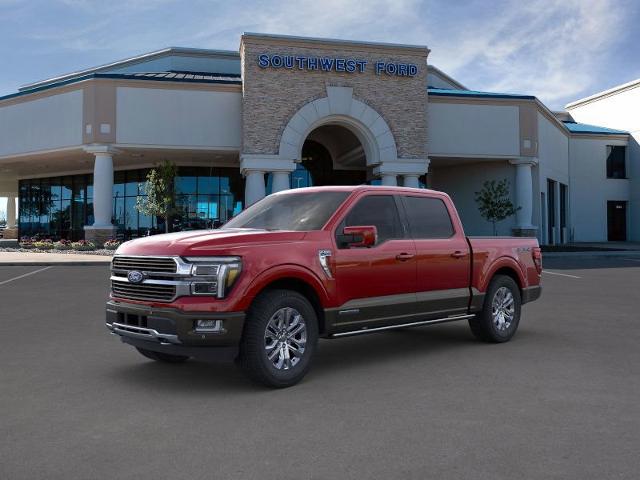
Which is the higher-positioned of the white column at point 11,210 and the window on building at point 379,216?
the white column at point 11,210

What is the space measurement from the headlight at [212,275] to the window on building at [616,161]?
154 feet

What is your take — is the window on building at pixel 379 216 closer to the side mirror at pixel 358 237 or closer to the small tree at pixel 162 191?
the side mirror at pixel 358 237

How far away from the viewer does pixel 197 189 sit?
123 feet

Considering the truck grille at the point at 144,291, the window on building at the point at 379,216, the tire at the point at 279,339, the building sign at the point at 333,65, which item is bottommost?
the tire at the point at 279,339

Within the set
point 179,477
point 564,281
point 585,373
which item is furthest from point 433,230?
point 564,281

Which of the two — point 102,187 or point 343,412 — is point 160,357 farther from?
point 102,187

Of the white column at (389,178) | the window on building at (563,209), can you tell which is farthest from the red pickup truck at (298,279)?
the window on building at (563,209)

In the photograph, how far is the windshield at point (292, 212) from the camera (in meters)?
6.71

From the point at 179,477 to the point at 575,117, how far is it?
5859 centimetres

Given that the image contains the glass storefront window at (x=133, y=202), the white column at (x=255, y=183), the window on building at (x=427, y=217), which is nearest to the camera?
the window on building at (x=427, y=217)

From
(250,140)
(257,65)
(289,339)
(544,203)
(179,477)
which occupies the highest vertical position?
(257,65)

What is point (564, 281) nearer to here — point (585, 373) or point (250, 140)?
point (585, 373)

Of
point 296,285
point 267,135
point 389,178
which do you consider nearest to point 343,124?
point 389,178

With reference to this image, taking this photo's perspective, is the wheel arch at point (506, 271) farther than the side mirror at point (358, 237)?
Yes
